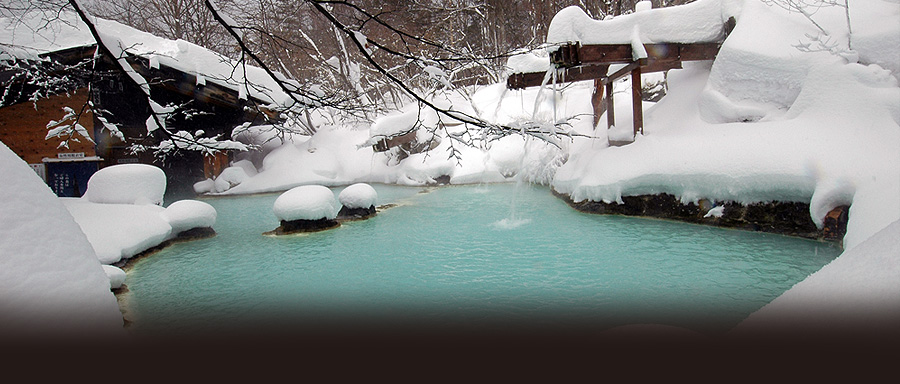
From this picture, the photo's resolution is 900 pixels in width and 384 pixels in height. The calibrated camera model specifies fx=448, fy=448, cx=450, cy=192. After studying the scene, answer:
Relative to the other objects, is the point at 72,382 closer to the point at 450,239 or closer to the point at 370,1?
the point at 450,239

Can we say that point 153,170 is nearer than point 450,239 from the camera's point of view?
No

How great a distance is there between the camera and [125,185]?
8.43 metres

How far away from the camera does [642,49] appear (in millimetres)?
8453

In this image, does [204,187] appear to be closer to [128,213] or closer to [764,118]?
[128,213]

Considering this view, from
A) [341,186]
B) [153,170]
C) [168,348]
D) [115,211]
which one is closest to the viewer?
[168,348]

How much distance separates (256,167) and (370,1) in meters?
13.2

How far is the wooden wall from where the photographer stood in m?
11.9

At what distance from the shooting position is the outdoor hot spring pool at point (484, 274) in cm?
429

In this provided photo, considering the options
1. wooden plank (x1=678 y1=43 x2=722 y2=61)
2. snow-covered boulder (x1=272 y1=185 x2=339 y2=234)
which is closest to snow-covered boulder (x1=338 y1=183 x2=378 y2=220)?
snow-covered boulder (x1=272 y1=185 x2=339 y2=234)

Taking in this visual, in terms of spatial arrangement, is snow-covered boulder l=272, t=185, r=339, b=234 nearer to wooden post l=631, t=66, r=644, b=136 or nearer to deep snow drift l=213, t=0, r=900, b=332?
deep snow drift l=213, t=0, r=900, b=332

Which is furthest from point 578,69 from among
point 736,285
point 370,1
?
point 736,285

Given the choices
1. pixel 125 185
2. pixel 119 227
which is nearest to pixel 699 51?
pixel 119 227

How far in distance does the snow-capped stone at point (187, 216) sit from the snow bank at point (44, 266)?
6651 mm

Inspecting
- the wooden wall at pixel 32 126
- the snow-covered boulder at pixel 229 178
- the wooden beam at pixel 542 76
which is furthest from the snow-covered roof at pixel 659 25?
the snow-covered boulder at pixel 229 178
